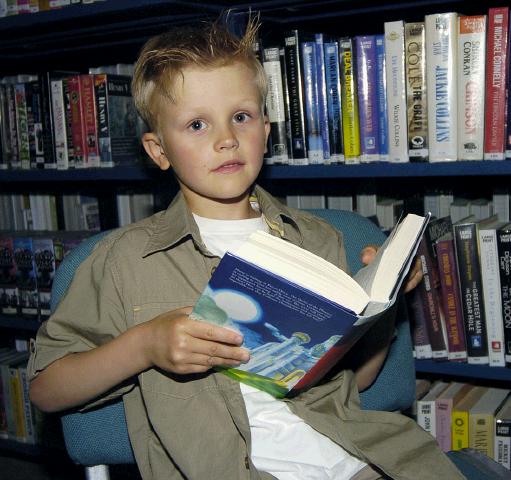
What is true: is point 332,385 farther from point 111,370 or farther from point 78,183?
point 78,183

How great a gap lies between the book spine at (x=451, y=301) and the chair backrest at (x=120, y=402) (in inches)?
13.4

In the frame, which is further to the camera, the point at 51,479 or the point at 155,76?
the point at 51,479

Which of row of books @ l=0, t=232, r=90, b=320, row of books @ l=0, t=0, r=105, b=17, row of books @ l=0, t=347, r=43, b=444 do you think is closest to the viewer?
row of books @ l=0, t=0, r=105, b=17

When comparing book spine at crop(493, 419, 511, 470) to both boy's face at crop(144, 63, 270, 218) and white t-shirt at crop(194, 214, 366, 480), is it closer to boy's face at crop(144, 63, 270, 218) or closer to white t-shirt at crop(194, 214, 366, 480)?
white t-shirt at crop(194, 214, 366, 480)

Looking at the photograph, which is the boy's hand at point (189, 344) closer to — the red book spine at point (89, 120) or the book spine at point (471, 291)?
the book spine at point (471, 291)

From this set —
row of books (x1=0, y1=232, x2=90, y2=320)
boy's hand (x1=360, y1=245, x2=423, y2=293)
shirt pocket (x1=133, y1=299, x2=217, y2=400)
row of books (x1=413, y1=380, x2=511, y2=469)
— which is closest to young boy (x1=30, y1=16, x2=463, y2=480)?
shirt pocket (x1=133, y1=299, x2=217, y2=400)

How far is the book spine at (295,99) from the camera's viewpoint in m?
1.46

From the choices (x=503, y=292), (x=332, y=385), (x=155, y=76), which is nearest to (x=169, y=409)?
(x=332, y=385)

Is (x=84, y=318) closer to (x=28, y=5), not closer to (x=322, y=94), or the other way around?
(x=322, y=94)

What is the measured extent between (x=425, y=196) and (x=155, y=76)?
860 millimetres

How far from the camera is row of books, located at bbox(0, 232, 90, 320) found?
190cm

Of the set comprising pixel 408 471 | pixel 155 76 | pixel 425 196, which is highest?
pixel 155 76

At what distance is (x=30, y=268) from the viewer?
6.37ft

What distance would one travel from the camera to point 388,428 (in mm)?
984
